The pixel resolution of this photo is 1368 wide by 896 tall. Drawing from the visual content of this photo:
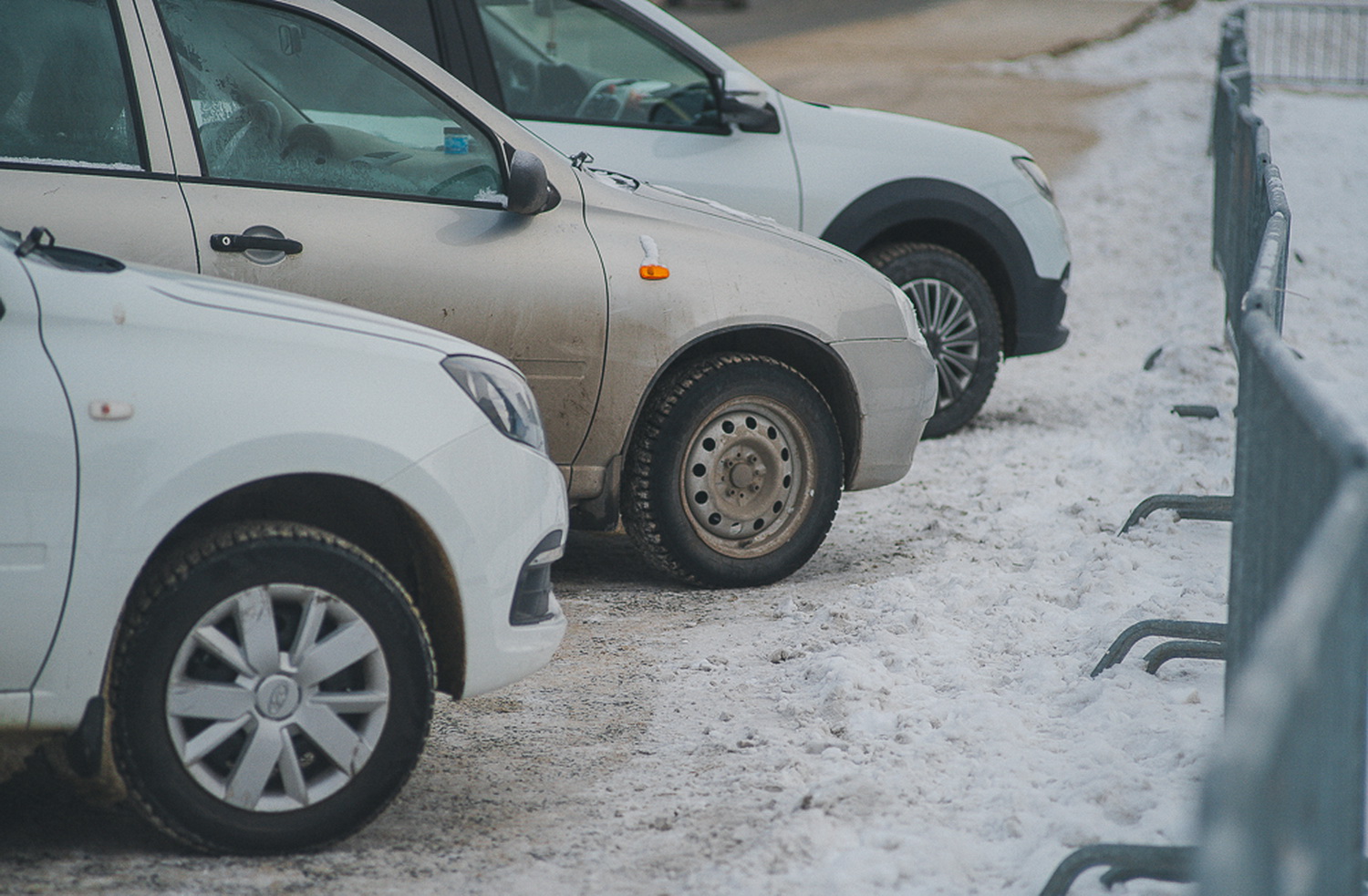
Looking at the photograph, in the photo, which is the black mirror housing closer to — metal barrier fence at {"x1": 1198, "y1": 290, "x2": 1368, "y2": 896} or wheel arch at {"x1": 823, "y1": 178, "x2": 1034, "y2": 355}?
wheel arch at {"x1": 823, "y1": 178, "x2": 1034, "y2": 355}

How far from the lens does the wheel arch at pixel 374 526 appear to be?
335 centimetres

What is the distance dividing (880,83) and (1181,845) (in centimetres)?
1952

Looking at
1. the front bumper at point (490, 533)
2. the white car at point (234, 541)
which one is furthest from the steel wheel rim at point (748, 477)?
the white car at point (234, 541)

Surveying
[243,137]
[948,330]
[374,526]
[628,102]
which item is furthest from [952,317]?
[374,526]

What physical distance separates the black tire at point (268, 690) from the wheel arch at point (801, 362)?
193cm

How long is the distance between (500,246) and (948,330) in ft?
10.7

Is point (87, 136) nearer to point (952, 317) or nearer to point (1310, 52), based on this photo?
point (952, 317)

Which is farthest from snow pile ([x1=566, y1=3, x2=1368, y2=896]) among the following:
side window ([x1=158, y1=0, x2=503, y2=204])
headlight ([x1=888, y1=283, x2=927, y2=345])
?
side window ([x1=158, y1=0, x2=503, y2=204])

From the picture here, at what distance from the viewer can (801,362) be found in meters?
5.59

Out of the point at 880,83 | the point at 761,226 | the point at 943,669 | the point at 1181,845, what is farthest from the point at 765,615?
the point at 880,83

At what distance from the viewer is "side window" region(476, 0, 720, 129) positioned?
21.8 feet

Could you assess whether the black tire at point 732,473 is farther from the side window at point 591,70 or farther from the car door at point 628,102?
the side window at point 591,70

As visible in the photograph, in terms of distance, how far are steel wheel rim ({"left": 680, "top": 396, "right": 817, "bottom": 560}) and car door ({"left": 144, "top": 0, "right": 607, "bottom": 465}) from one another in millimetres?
506

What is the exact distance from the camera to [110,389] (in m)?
3.10
